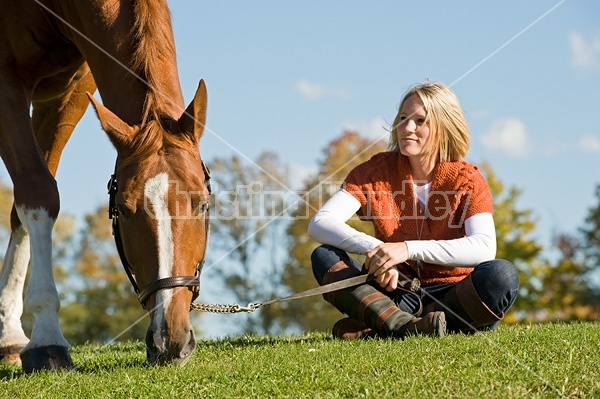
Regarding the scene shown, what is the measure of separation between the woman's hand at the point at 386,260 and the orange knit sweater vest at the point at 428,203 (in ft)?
1.57

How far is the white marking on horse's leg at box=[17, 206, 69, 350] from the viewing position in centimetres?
471

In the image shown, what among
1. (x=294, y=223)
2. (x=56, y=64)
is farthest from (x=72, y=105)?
(x=294, y=223)

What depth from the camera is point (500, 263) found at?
15.4ft

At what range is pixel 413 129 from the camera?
204 inches

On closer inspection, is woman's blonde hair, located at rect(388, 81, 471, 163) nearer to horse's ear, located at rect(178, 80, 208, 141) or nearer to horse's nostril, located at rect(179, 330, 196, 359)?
horse's ear, located at rect(178, 80, 208, 141)

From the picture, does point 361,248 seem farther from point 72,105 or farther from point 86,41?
point 72,105

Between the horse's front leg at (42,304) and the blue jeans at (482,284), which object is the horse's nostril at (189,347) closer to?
the horse's front leg at (42,304)

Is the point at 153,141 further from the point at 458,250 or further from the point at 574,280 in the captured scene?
the point at 574,280

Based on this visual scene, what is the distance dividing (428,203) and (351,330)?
103 centimetres

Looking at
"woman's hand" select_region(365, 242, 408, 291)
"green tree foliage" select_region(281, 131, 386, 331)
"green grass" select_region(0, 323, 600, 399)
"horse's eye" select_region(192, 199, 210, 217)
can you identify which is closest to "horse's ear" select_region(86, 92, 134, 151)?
"horse's eye" select_region(192, 199, 210, 217)

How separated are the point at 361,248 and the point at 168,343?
1502 mm

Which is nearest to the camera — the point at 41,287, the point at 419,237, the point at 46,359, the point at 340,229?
the point at 46,359

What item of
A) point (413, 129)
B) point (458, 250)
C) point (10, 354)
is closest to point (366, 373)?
point (458, 250)

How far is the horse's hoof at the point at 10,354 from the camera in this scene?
18.5 feet
